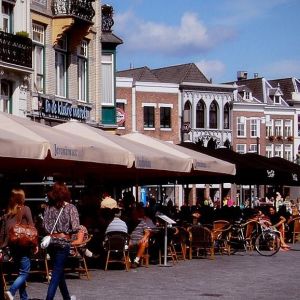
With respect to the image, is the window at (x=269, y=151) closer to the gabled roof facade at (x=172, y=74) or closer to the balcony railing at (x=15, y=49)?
the gabled roof facade at (x=172, y=74)

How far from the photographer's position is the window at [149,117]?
75000 mm

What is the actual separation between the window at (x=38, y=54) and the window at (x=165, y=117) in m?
42.7

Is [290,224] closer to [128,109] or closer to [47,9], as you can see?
[47,9]

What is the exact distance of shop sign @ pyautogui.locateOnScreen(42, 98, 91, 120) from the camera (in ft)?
107

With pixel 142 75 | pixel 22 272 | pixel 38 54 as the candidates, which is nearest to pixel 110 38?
pixel 38 54

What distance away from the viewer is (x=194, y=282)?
16438mm

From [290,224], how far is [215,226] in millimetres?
7518

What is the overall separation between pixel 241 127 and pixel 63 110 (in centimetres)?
5252

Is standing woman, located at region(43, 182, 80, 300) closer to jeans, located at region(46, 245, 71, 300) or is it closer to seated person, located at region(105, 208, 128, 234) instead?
jeans, located at region(46, 245, 71, 300)

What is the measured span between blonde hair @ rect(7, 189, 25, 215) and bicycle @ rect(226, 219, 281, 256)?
11053mm

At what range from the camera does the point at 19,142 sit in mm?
14539

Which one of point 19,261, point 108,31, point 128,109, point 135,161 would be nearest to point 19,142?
point 19,261

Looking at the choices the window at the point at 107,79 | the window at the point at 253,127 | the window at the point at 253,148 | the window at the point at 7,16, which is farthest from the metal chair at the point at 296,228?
the window at the point at 253,127

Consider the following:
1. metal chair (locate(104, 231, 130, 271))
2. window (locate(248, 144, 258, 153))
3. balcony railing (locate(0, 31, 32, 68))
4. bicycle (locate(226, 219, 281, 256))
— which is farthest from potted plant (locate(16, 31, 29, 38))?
window (locate(248, 144, 258, 153))
